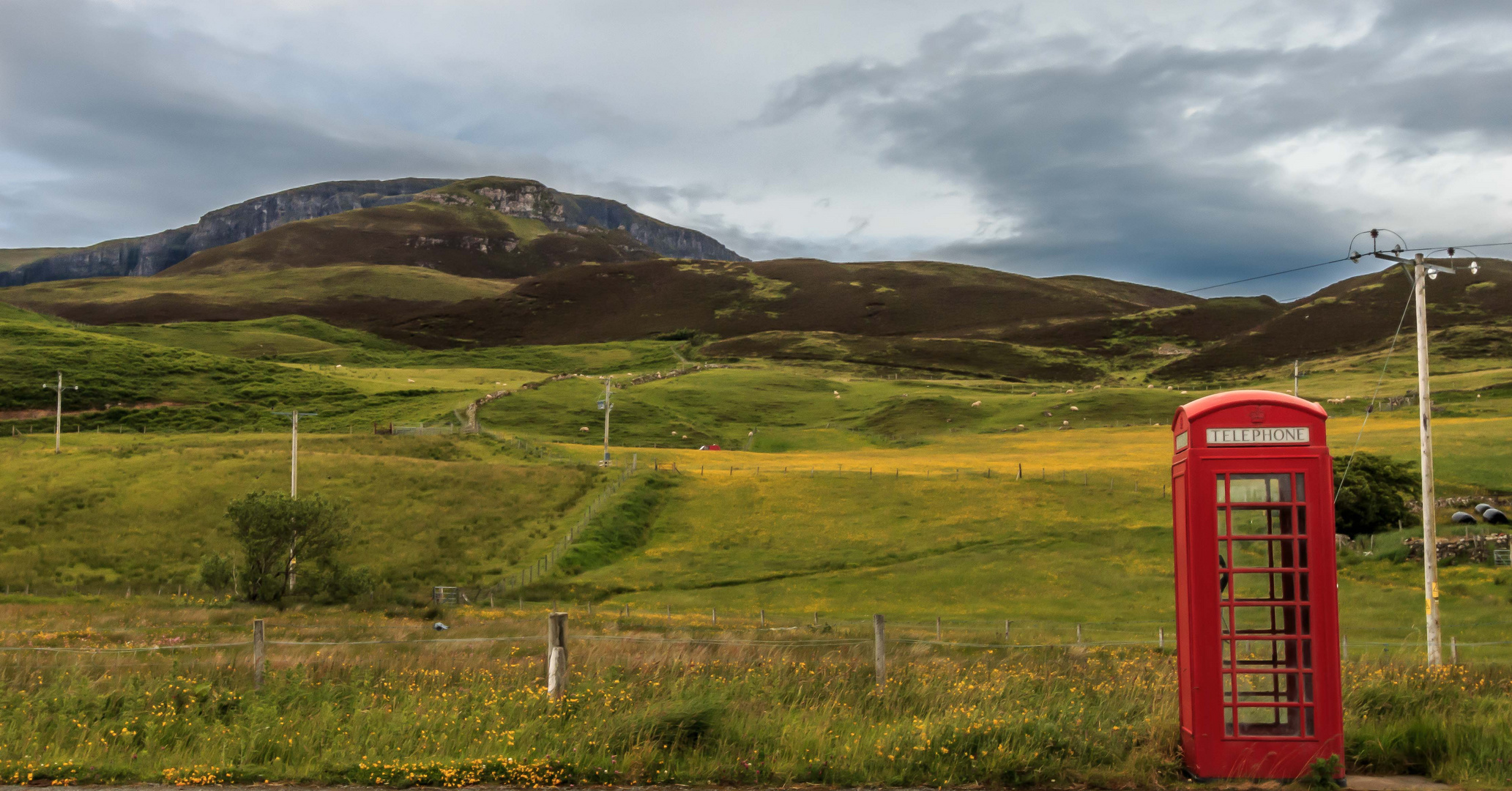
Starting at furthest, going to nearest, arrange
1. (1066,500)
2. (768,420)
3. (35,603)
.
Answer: (768,420), (1066,500), (35,603)

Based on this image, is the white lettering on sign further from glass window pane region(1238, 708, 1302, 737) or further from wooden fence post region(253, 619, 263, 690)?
wooden fence post region(253, 619, 263, 690)

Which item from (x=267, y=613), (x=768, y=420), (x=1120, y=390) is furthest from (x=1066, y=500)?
(x=1120, y=390)

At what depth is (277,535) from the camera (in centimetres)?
4194

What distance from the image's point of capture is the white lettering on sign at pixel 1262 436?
10328mm

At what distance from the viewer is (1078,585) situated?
4291cm

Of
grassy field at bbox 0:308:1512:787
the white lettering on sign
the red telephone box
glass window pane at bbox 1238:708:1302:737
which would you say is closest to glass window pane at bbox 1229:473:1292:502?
the red telephone box

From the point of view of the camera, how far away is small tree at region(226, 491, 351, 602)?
4128 cm

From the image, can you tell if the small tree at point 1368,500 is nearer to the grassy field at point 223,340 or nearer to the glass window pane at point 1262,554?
the glass window pane at point 1262,554

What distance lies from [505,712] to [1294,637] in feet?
26.9

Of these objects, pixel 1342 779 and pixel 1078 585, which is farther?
pixel 1078 585

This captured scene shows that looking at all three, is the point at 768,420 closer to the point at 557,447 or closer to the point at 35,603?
the point at 557,447

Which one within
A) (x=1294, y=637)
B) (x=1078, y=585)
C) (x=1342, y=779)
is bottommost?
(x=1078, y=585)

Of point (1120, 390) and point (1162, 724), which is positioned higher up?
point (1120, 390)

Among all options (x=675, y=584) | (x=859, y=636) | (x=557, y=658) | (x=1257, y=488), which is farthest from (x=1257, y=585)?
(x=675, y=584)
